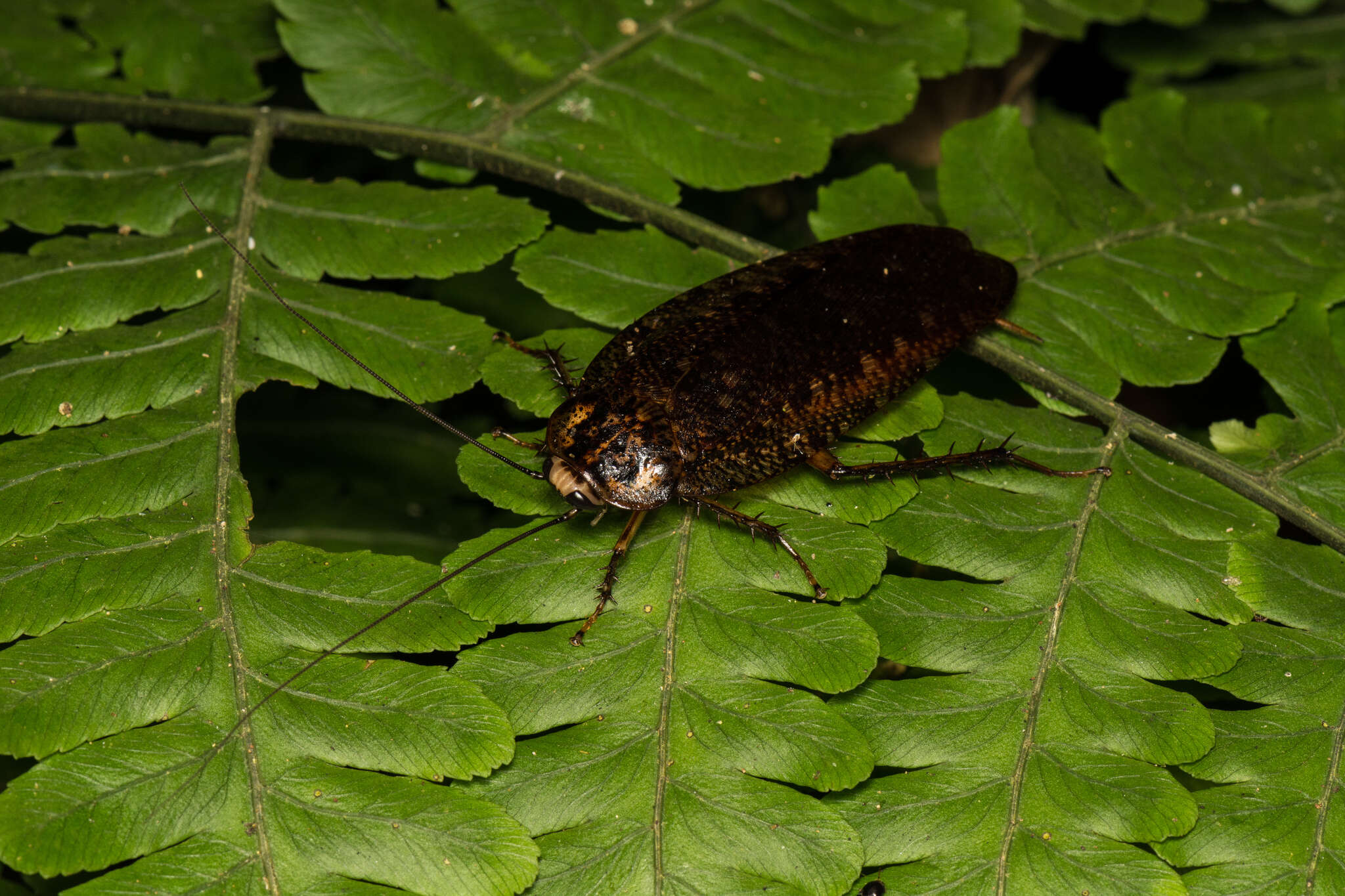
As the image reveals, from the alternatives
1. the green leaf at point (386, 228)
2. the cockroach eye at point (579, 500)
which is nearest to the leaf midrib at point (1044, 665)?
the cockroach eye at point (579, 500)

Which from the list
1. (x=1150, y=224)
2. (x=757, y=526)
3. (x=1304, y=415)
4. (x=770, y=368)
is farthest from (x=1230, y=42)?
(x=757, y=526)

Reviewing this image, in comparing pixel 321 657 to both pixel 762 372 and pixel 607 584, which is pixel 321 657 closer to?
pixel 607 584

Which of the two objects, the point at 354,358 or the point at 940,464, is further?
the point at 940,464

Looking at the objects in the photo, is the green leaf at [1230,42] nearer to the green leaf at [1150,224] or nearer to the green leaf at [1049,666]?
the green leaf at [1150,224]

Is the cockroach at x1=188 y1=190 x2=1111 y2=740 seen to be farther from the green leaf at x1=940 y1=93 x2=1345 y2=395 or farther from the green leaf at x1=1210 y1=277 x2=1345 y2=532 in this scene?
the green leaf at x1=1210 y1=277 x2=1345 y2=532

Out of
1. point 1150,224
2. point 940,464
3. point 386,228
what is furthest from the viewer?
point 1150,224

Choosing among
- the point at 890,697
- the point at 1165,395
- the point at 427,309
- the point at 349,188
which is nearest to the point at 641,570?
the point at 890,697

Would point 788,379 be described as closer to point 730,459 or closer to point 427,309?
point 730,459
